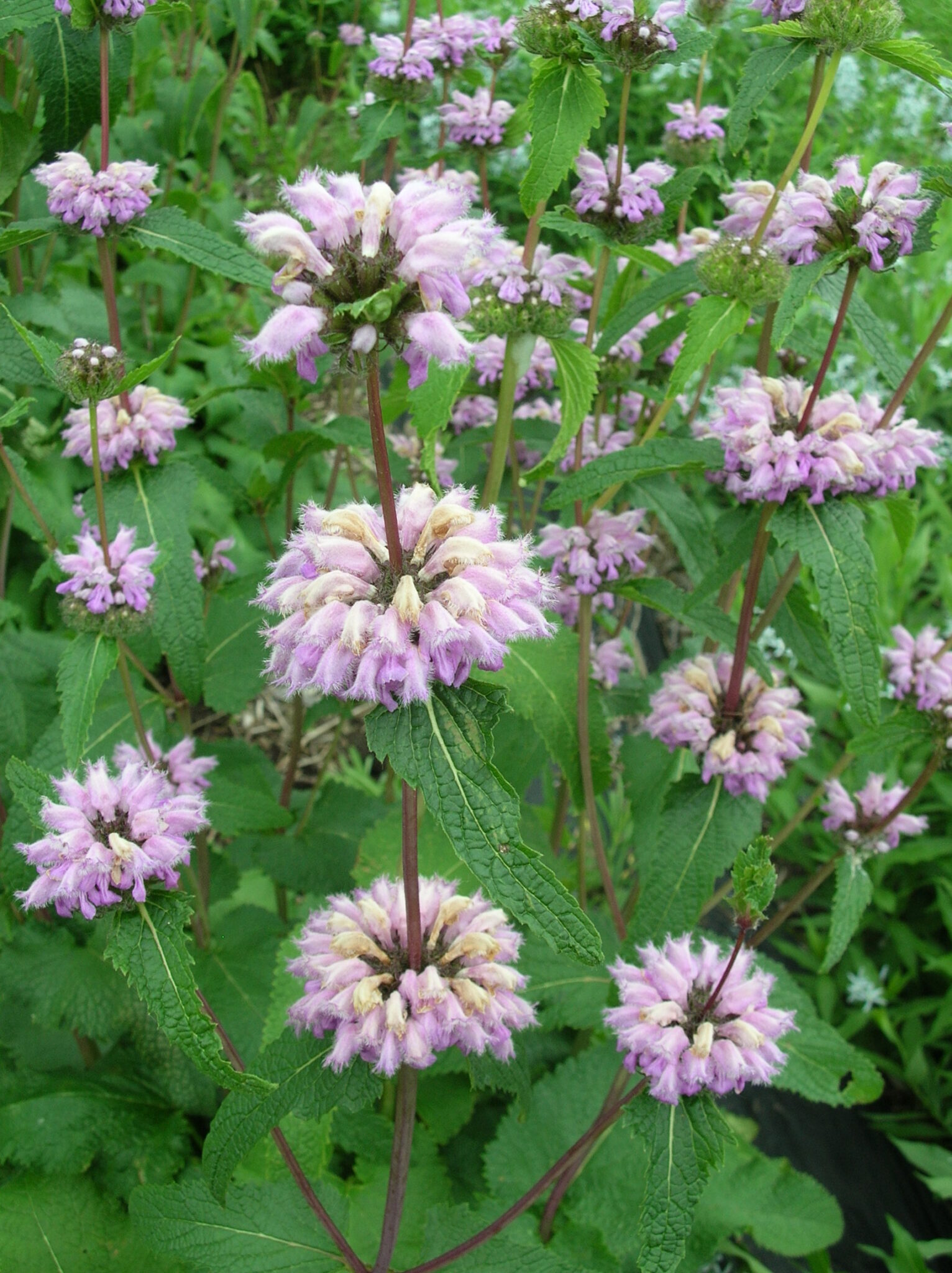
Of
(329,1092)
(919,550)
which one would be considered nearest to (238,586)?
(329,1092)

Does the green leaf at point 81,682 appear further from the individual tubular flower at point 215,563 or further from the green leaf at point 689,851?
the green leaf at point 689,851

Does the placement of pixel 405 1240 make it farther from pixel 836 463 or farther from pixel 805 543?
pixel 836 463

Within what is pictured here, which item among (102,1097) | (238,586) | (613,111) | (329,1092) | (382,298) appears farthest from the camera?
(613,111)

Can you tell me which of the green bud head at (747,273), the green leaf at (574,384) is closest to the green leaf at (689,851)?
the green leaf at (574,384)

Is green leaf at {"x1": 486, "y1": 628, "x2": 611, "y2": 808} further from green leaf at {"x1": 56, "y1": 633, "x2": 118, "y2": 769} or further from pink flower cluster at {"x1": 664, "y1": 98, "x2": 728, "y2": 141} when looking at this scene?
pink flower cluster at {"x1": 664, "y1": 98, "x2": 728, "y2": 141}

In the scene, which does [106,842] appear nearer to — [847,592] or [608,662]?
[847,592]

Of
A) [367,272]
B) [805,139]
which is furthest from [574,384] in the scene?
[367,272]
